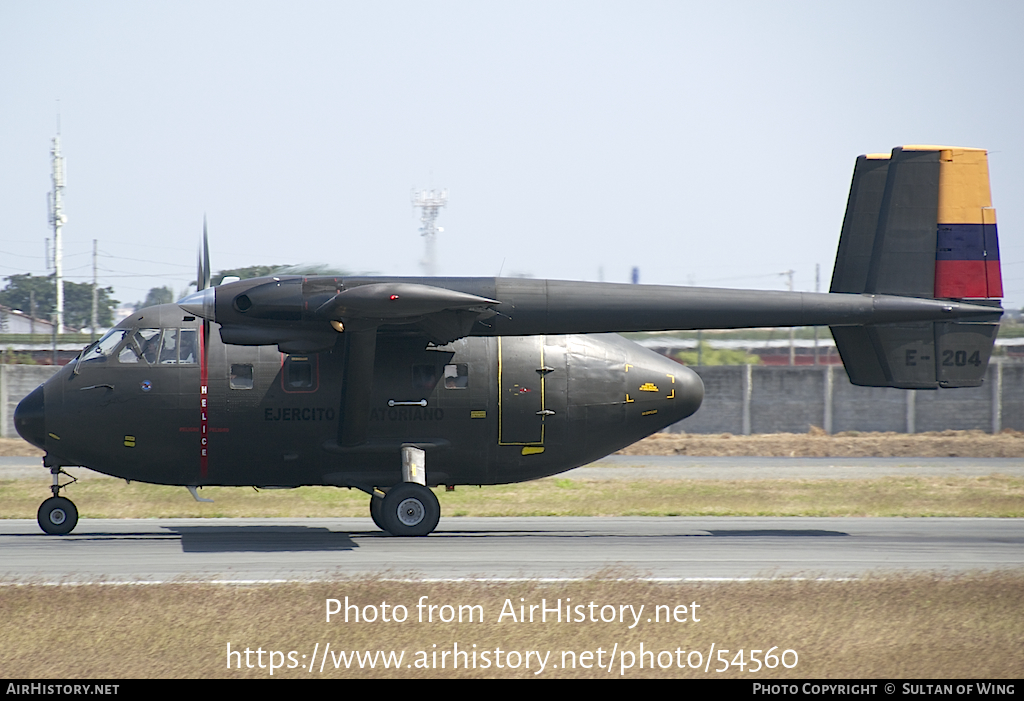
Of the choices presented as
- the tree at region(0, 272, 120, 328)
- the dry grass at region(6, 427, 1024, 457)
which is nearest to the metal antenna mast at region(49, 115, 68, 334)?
the tree at region(0, 272, 120, 328)

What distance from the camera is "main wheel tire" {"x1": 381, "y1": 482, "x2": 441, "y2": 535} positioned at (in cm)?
1678

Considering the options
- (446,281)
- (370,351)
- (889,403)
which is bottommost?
(889,403)

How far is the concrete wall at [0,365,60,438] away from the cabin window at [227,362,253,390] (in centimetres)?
3050

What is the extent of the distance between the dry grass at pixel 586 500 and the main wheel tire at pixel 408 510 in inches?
191

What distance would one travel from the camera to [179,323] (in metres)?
17.0

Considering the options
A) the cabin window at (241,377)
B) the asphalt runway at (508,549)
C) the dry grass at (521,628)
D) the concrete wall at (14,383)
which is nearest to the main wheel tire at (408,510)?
the asphalt runway at (508,549)

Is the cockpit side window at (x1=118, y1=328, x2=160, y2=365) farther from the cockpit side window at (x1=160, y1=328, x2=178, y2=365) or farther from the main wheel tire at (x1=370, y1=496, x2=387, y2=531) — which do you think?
the main wheel tire at (x1=370, y1=496, x2=387, y2=531)

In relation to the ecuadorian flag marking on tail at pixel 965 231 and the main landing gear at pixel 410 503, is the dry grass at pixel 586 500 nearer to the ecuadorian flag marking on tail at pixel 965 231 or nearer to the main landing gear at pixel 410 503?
the main landing gear at pixel 410 503

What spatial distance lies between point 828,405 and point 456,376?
36.8 meters

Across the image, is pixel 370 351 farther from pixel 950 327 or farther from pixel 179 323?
pixel 950 327
